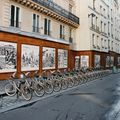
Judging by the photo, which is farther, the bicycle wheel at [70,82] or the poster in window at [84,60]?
the poster in window at [84,60]

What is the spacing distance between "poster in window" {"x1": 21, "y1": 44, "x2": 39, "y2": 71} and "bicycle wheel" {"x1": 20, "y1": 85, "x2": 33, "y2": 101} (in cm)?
1056

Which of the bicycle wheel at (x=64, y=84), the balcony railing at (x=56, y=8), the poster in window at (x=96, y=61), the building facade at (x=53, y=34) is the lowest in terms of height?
the bicycle wheel at (x=64, y=84)

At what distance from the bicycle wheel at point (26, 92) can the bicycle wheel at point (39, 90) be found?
0.86 m

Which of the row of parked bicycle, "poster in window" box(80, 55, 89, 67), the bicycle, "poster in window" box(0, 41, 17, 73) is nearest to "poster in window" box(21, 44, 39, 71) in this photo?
"poster in window" box(0, 41, 17, 73)

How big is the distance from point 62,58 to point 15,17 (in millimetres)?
10794

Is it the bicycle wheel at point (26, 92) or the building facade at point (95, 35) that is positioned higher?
the building facade at point (95, 35)

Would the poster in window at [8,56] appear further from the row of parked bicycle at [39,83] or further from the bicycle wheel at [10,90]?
the bicycle wheel at [10,90]

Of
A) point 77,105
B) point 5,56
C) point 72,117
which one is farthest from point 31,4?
point 72,117

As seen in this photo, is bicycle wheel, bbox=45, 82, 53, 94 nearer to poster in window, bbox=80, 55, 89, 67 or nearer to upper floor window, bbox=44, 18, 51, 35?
upper floor window, bbox=44, 18, 51, 35

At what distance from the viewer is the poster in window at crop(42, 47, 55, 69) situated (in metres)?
27.5

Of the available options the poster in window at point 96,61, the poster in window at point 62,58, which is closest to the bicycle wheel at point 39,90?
the poster in window at point 62,58

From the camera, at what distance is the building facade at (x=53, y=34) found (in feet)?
71.8

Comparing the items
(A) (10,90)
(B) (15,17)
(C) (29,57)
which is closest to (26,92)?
(A) (10,90)

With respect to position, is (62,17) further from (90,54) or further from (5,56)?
(5,56)
